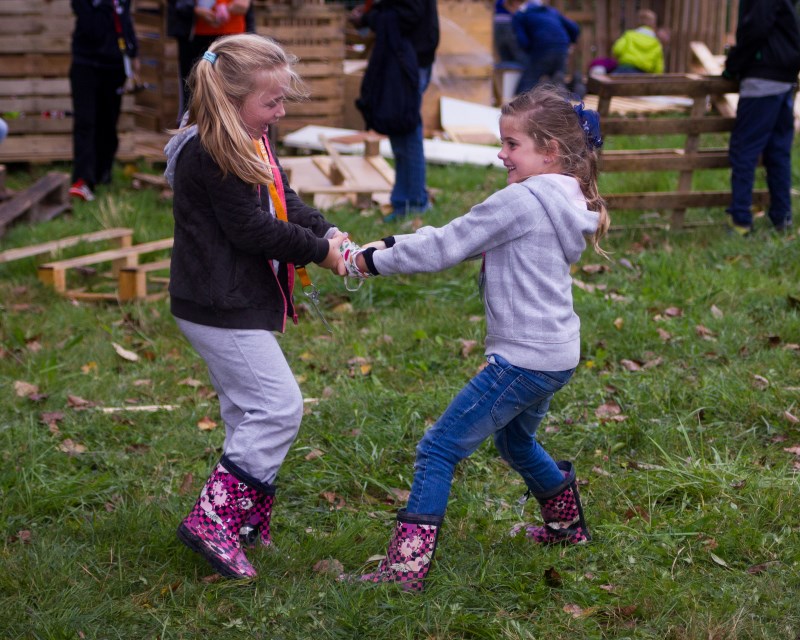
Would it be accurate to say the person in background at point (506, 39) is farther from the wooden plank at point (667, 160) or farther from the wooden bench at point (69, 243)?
the wooden bench at point (69, 243)

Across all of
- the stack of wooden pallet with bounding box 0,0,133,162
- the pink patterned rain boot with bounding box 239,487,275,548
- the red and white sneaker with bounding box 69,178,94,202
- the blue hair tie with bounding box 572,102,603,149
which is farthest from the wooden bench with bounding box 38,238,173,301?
the blue hair tie with bounding box 572,102,603,149

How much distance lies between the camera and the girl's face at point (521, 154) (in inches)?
136

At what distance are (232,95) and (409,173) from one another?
17.0 feet

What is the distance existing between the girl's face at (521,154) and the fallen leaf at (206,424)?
88.3 inches

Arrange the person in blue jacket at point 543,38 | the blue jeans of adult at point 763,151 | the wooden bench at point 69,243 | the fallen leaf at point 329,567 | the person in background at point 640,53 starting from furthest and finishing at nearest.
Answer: the person in background at point 640,53 < the person in blue jacket at point 543,38 < the blue jeans of adult at point 763,151 < the wooden bench at point 69,243 < the fallen leaf at point 329,567

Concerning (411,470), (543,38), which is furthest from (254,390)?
(543,38)

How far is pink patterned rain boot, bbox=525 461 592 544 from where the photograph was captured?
381 cm

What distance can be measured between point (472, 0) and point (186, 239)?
1232 centimetres

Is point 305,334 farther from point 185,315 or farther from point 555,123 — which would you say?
point 555,123

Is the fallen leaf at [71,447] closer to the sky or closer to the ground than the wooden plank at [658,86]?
closer to the ground

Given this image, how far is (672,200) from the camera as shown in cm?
841

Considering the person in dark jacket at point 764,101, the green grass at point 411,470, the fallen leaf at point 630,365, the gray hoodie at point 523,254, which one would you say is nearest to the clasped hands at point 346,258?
the gray hoodie at point 523,254

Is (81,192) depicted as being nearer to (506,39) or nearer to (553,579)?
(553,579)

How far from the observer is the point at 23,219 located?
8.80 meters
